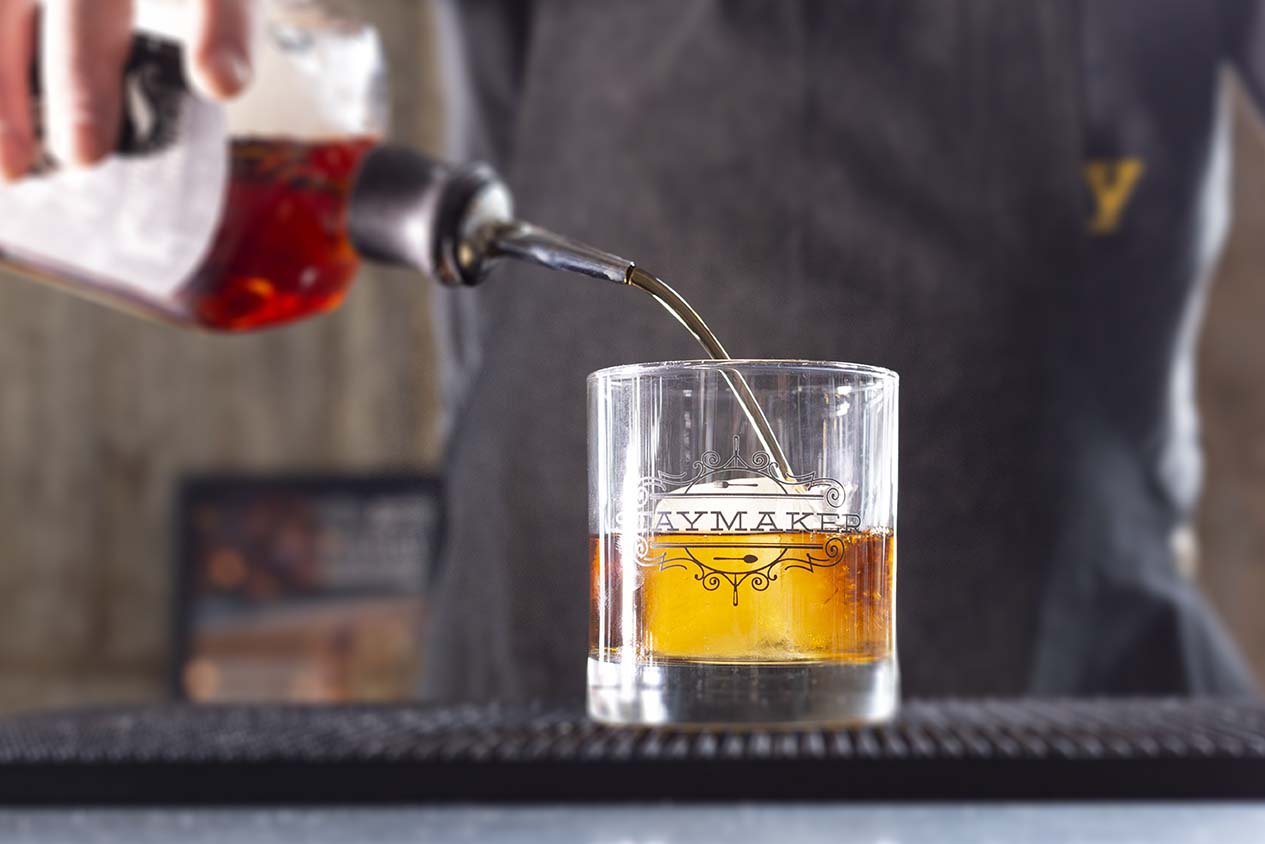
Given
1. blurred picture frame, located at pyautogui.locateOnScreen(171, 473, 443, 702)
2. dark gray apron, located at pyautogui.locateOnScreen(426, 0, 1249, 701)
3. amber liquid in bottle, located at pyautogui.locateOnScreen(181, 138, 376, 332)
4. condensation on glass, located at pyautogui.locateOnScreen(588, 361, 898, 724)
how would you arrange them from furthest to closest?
blurred picture frame, located at pyautogui.locateOnScreen(171, 473, 443, 702)
dark gray apron, located at pyautogui.locateOnScreen(426, 0, 1249, 701)
amber liquid in bottle, located at pyautogui.locateOnScreen(181, 138, 376, 332)
condensation on glass, located at pyautogui.locateOnScreen(588, 361, 898, 724)

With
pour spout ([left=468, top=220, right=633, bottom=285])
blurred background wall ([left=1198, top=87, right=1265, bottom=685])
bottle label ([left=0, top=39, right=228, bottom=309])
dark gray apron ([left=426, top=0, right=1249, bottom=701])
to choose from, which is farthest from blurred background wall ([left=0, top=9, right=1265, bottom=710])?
pour spout ([left=468, top=220, right=633, bottom=285])

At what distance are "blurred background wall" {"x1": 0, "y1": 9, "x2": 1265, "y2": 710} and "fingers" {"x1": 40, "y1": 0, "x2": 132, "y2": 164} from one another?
1.85 meters

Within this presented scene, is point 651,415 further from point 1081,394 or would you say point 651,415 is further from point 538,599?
point 1081,394

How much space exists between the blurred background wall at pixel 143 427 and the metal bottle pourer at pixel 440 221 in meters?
1.92

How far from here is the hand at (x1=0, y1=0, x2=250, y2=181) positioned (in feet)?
1.85

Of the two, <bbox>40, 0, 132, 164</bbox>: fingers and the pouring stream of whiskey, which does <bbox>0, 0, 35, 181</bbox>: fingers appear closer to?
<bbox>40, 0, 132, 164</bbox>: fingers

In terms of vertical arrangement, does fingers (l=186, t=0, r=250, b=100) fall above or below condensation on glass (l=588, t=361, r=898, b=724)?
above

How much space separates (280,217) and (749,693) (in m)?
0.33

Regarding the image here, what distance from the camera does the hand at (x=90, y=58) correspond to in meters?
0.56

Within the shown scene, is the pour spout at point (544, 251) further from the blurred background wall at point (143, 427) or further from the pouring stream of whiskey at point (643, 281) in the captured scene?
the blurred background wall at point (143, 427)

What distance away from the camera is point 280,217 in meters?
0.60

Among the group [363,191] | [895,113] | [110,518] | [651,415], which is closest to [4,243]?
[363,191]

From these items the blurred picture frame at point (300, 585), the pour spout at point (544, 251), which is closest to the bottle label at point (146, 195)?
the pour spout at point (544, 251)

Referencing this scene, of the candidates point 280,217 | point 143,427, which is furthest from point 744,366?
point 143,427
